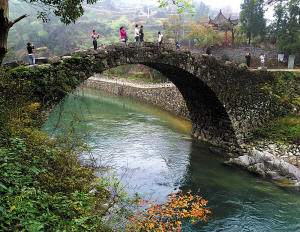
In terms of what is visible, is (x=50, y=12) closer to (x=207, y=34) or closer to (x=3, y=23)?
(x=3, y=23)

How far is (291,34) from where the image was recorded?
2548 centimetres

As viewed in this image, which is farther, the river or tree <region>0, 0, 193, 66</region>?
the river

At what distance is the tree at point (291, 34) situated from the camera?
24466 millimetres

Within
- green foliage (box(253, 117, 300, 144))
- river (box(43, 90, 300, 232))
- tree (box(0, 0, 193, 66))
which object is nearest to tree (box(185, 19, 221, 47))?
river (box(43, 90, 300, 232))

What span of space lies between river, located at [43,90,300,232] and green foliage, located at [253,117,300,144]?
2459 millimetres

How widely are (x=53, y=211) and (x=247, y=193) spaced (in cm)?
→ 779

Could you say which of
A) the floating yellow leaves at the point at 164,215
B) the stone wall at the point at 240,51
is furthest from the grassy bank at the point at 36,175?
the stone wall at the point at 240,51

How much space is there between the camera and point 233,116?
13562 mm

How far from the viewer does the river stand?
811cm

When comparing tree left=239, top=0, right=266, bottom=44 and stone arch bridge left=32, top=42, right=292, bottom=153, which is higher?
tree left=239, top=0, right=266, bottom=44

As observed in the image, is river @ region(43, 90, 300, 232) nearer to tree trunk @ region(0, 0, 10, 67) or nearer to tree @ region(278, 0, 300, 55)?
tree trunk @ region(0, 0, 10, 67)

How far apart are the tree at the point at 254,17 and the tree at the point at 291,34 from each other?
12.5 ft

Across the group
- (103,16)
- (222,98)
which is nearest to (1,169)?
(222,98)

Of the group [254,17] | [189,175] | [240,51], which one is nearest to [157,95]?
[240,51]
